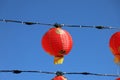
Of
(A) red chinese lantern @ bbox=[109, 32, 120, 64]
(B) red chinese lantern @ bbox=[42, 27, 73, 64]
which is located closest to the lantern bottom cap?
(B) red chinese lantern @ bbox=[42, 27, 73, 64]

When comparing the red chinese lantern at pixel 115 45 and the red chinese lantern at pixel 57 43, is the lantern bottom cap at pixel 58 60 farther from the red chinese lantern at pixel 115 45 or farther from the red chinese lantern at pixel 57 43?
the red chinese lantern at pixel 115 45

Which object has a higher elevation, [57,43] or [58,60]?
[57,43]

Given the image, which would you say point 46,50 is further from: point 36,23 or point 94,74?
point 94,74

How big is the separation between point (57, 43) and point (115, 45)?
169 centimetres

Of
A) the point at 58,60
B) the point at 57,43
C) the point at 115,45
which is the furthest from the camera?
the point at 115,45

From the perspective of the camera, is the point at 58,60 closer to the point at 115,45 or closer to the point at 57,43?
the point at 57,43

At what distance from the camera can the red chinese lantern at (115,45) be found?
1243cm

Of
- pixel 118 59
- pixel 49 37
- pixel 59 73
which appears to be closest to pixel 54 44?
pixel 49 37

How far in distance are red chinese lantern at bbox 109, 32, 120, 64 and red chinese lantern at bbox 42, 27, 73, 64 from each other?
4.11 feet

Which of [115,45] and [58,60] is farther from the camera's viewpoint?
[115,45]

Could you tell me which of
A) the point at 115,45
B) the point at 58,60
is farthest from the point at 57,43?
the point at 115,45

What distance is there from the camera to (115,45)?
40.9ft

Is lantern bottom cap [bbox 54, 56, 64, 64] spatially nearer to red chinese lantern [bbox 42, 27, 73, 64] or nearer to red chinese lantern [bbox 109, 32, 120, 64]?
red chinese lantern [bbox 42, 27, 73, 64]

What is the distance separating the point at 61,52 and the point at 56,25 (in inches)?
32.8
